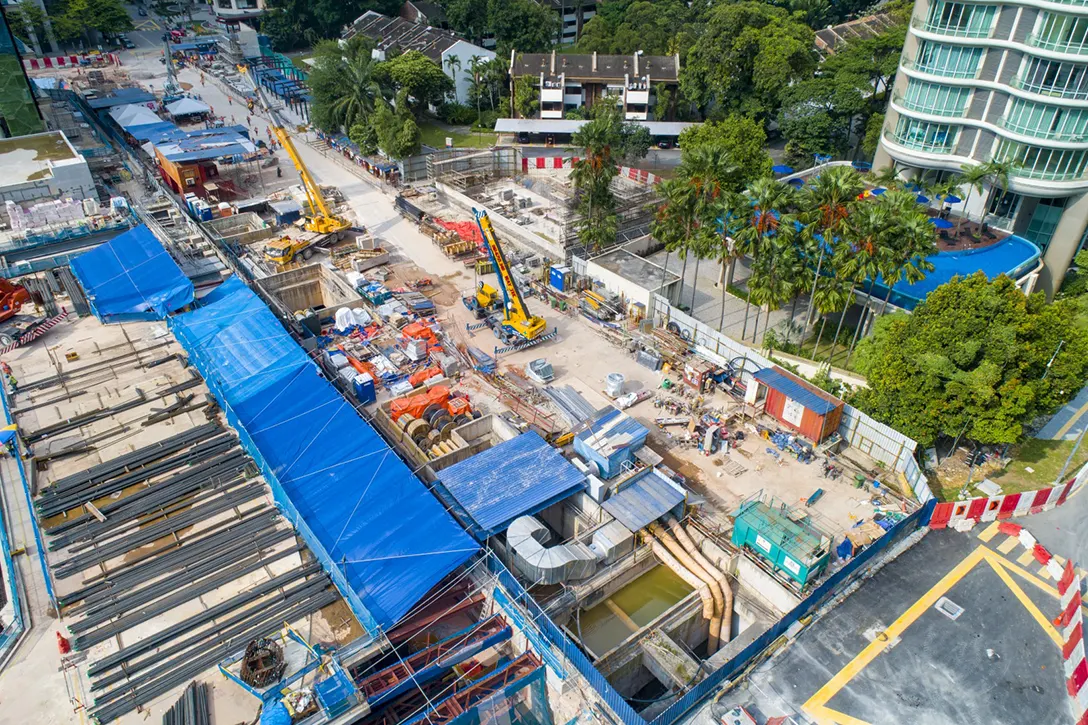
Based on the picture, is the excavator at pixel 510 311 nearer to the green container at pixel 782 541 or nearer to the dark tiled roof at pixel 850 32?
the green container at pixel 782 541

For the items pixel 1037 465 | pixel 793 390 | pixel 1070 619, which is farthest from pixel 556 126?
pixel 1070 619

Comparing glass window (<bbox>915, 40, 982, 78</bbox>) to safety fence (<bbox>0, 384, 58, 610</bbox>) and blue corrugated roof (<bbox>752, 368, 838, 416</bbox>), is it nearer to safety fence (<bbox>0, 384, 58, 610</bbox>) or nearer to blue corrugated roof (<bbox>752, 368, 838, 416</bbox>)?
blue corrugated roof (<bbox>752, 368, 838, 416</bbox>)

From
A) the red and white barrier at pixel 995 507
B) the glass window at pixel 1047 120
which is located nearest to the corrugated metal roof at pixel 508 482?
the red and white barrier at pixel 995 507

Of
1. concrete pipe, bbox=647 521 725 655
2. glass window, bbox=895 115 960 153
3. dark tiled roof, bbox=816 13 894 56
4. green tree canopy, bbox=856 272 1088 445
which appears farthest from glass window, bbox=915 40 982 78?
dark tiled roof, bbox=816 13 894 56

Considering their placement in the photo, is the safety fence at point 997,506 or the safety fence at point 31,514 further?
the safety fence at point 997,506

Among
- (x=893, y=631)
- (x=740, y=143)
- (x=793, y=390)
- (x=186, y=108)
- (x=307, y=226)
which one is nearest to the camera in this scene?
(x=893, y=631)

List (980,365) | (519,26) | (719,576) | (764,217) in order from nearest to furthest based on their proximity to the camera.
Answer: (719,576), (980,365), (764,217), (519,26)

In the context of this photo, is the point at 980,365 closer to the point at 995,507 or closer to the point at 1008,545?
the point at 995,507
